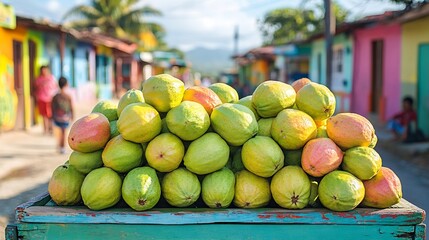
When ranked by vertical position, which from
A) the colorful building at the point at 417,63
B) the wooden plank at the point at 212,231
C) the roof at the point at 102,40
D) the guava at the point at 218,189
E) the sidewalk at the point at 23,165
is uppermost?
the roof at the point at 102,40

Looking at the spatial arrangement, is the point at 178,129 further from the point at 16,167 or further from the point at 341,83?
the point at 341,83

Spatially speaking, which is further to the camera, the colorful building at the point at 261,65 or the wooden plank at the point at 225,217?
the colorful building at the point at 261,65

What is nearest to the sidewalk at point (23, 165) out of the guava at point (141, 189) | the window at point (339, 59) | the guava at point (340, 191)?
the guava at point (141, 189)

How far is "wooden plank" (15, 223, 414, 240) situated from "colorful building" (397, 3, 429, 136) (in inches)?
352

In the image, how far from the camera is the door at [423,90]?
11141mm

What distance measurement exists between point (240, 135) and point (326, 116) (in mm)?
500

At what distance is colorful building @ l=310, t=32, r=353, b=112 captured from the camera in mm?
16969

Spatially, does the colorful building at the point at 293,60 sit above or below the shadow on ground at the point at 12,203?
above

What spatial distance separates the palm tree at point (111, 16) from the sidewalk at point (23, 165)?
71.7 feet

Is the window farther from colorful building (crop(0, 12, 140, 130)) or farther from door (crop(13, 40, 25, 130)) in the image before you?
door (crop(13, 40, 25, 130))

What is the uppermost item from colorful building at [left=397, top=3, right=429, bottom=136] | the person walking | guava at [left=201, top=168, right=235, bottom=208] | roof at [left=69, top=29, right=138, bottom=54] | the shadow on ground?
roof at [left=69, top=29, right=138, bottom=54]

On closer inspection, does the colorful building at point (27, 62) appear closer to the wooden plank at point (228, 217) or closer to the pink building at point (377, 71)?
the pink building at point (377, 71)

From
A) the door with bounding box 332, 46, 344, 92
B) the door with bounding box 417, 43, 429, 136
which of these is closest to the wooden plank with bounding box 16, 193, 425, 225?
the door with bounding box 417, 43, 429, 136

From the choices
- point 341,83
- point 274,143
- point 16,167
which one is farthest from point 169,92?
point 341,83
